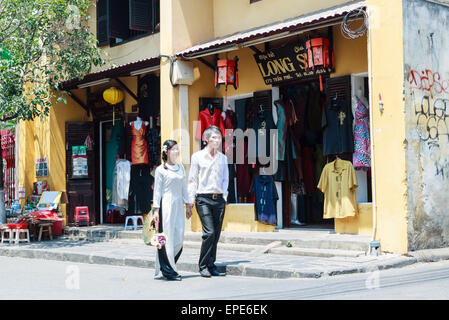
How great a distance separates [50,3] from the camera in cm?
1406

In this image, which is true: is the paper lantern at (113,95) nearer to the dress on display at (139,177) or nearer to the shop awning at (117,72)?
the shop awning at (117,72)

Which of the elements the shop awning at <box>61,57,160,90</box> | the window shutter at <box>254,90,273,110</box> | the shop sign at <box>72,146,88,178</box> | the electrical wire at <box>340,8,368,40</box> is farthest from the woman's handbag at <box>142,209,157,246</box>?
the shop sign at <box>72,146,88,178</box>

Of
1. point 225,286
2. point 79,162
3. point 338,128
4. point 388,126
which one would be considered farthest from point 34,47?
point 225,286

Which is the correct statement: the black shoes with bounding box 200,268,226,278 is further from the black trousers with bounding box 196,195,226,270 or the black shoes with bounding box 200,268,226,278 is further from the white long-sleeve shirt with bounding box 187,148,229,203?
the white long-sleeve shirt with bounding box 187,148,229,203

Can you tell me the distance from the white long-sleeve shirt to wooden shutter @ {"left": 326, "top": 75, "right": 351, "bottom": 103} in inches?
142

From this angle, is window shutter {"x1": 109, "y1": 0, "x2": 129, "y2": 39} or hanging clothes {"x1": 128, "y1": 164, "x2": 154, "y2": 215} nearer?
hanging clothes {"x1": 128, "y1": 164, "x2": 154, "y2": 215}

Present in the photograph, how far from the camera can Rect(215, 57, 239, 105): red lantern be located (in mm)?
13258

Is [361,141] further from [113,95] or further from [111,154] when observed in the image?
[111,154]

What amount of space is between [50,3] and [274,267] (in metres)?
8.21

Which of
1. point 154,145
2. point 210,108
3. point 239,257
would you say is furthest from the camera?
point 154,145

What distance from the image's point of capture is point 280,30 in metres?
11.2

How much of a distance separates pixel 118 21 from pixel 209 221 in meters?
9.28

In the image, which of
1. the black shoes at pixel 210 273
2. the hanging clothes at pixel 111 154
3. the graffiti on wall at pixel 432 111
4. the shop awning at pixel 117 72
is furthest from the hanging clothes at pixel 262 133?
the hanging clothes at pixel 111 154

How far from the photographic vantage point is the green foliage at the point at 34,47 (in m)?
13.8
